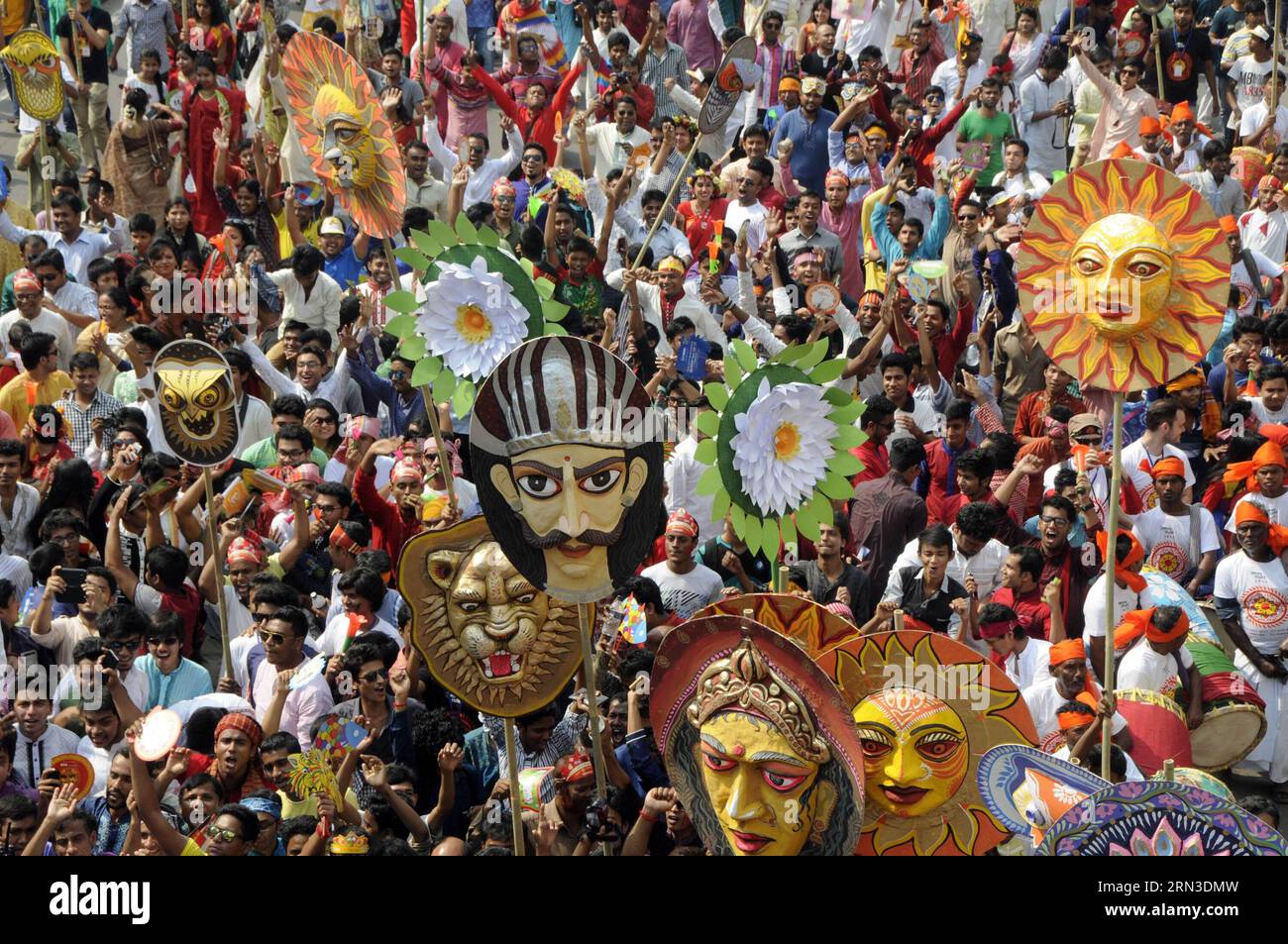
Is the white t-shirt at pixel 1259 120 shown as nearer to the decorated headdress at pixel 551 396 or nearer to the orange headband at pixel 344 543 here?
the orange headband at pixel 344 543

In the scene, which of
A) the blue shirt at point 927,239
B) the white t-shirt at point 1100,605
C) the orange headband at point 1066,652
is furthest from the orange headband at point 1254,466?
the blue shirt at point 927,239

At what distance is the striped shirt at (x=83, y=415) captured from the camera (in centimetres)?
1259

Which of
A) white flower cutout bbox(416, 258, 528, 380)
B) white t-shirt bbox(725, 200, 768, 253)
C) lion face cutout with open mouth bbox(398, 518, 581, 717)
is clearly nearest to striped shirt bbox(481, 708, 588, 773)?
lion face cutout with open mouth bbox(398, 518, 581, 717)

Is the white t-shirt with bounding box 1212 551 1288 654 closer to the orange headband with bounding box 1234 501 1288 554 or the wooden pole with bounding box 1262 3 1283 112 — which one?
the orange headband with bounding box 1234 501 1288 554

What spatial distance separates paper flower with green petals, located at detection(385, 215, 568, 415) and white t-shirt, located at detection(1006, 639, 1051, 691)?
263 cm

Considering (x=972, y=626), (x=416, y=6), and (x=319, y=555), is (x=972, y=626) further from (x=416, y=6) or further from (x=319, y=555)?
(x=416, y=6)

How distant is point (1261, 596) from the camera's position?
11.0 meters

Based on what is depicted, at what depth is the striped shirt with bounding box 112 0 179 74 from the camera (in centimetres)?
1802

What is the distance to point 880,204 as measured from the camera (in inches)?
593

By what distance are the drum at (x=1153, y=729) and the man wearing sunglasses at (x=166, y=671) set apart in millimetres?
4246

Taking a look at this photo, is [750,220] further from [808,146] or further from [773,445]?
[773,445]

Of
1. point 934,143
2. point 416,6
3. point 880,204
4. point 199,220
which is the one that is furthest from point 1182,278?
point 416,6

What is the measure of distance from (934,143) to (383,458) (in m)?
6.51

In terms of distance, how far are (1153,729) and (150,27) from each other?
1149cm
